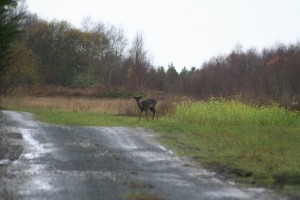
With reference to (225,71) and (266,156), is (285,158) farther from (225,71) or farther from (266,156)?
(225,71)

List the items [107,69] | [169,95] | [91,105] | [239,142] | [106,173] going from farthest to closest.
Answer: [107,69] < [169,95] < [91,105] < [239,142] < [106,173]

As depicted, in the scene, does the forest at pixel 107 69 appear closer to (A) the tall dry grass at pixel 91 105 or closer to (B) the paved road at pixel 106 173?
(A) the tall dry grass at pixel 91 105

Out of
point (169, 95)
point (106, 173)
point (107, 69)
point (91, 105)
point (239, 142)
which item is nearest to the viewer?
point (106, 173)

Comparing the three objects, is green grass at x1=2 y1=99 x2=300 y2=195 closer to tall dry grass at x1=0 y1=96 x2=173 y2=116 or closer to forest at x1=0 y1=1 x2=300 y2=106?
tall dry grass at x1=0 y1=96 x2=173 y2=116

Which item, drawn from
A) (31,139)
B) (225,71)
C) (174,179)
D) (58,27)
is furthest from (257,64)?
(174,179)

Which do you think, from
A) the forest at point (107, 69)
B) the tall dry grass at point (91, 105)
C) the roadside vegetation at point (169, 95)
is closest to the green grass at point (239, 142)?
the roadside vegetation at point (169, 95)

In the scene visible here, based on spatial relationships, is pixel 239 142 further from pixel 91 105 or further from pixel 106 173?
pixel 91 105

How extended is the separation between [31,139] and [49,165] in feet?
18.0

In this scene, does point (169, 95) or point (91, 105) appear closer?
point (91, 105)

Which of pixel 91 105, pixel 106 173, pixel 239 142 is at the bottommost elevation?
pixel 106 173

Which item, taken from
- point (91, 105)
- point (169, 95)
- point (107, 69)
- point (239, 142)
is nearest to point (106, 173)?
point (239, 142)

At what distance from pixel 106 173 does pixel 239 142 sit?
6.28 m

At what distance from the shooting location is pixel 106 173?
10.7m

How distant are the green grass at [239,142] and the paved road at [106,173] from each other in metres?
0.69
